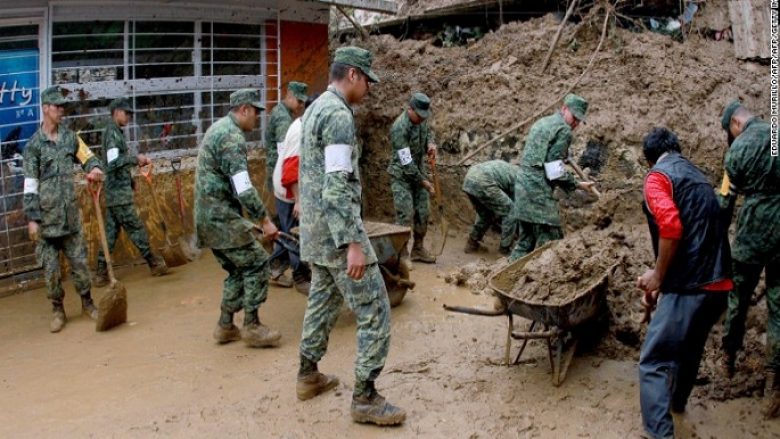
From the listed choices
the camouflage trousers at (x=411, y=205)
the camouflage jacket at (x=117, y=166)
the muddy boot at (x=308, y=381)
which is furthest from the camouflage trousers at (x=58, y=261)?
the camouflage trousers at (x=411, y=205)

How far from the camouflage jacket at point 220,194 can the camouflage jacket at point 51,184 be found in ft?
5.61

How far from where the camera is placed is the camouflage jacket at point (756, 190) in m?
4.89

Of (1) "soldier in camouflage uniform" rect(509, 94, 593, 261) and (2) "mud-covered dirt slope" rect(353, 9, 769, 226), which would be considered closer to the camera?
(1) "soldier in camouflage uniform" rect(509, 94, 593, 261)

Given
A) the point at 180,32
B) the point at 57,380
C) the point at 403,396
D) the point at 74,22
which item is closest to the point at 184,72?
the point at 180,32

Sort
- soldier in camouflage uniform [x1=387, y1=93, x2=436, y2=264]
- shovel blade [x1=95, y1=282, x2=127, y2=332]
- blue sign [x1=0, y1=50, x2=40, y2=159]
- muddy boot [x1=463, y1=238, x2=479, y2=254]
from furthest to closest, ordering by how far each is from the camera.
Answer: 1. muddy boot [x1=463, y1=238, x2=479, y2=254]
2. soldier in camouflage uniform [x1=387, y1=93, x2=436, y2=264]
3. blue sign [x1=0, y1=50, x2=40, y2=159]
4. shovel blade [x1=95, y1=282, x2=127, y2=332]

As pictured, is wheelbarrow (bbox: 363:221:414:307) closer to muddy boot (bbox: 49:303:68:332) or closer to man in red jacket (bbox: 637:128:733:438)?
man in red jacket (bbox: 637:128:733:438)

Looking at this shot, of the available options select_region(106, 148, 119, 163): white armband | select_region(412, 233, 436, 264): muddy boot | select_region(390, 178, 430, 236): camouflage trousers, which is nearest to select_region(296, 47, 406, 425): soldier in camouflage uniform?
select_region(390, 178, 430, 236): camouflage trousers

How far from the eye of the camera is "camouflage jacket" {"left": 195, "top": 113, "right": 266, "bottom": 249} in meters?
6.04

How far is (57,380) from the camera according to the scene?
5.93 m

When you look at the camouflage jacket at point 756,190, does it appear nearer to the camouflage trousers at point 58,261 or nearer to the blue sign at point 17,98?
the camouflage trousers at point 58,261

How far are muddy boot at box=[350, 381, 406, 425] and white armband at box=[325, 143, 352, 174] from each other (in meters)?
1.37

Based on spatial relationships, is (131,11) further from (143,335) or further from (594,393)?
(594,393)

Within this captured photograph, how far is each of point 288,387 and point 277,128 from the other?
3.93 metres

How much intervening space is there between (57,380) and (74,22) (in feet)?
14.8
